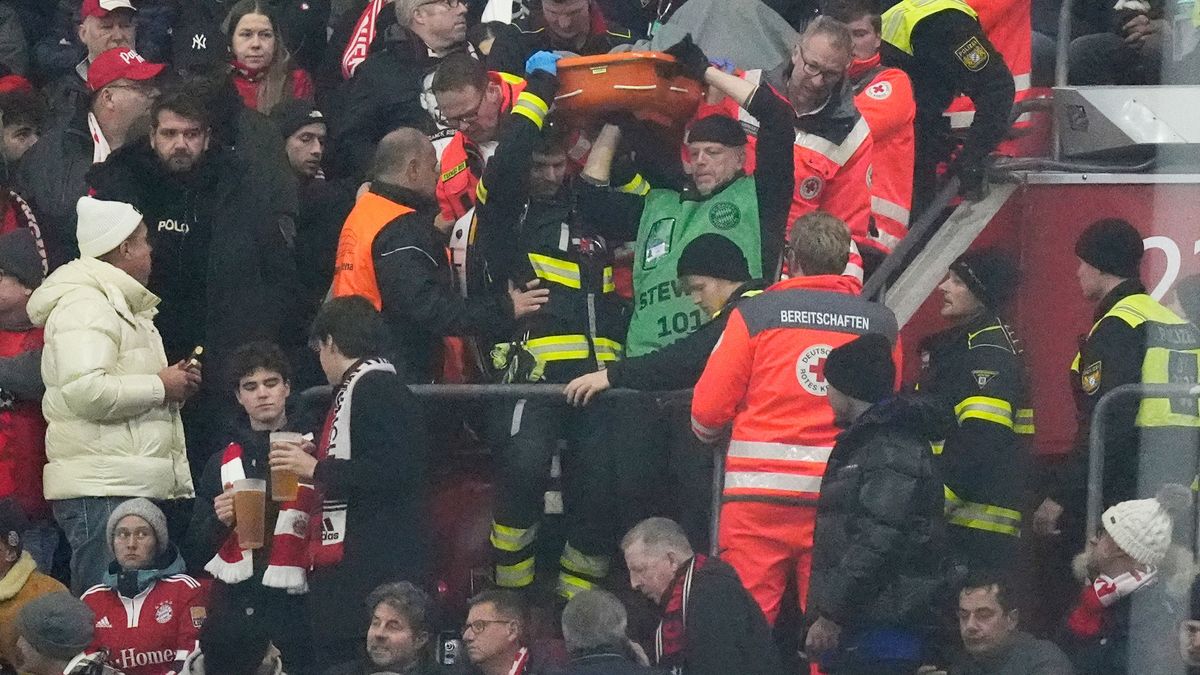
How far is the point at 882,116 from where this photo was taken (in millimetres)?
9344

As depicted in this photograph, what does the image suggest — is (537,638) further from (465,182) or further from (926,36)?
(926,36)

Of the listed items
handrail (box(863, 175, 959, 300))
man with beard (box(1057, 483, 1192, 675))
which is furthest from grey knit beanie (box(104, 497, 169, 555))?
man with beard (box(1057, 483, 1192, 675))

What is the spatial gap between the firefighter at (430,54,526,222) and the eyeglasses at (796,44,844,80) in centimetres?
111

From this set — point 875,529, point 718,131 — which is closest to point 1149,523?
point 875,529

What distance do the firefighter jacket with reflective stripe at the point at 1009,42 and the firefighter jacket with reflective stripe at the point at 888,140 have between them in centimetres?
48

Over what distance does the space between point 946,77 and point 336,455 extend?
323cm

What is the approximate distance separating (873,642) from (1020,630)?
1059mm

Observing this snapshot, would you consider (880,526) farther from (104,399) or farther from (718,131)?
(104,399)

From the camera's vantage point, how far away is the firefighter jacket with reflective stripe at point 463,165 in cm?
922

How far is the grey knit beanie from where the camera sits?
871 cm

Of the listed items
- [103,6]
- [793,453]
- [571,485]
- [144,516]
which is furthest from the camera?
[103,6]

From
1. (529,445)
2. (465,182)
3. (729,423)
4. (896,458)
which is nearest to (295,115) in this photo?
(465,182)

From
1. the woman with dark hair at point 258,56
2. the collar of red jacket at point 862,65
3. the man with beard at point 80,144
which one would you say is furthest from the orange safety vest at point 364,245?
the collar of red jacket at point 862,65

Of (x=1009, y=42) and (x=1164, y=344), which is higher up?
(x=1009, y=42)
